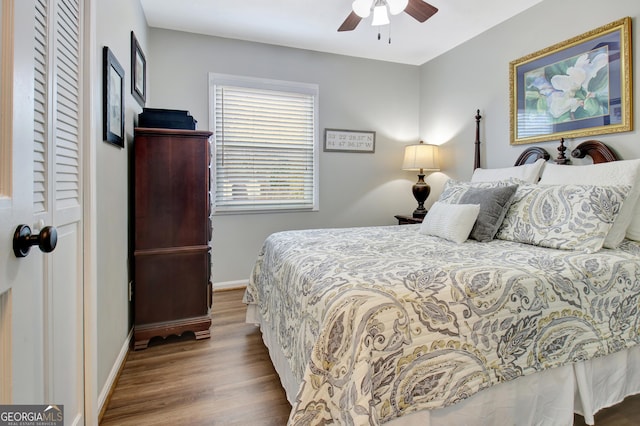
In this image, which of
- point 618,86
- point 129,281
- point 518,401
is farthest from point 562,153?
point 129,281

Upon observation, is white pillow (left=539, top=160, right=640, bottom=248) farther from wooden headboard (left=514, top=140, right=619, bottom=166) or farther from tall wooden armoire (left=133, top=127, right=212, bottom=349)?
tall wooden armoire (left=133, top=127, right=212, bottom=349)

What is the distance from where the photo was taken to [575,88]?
2.40 m

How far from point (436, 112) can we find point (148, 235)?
329cm

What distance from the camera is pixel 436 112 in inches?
151

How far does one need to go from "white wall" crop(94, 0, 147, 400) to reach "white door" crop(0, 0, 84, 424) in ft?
0.93

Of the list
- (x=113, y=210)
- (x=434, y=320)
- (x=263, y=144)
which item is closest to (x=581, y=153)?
(x=434, y=320)

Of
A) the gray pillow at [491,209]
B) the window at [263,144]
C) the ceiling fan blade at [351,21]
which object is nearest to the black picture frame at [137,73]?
the window at [263,144]

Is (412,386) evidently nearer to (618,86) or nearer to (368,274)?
(368,274)

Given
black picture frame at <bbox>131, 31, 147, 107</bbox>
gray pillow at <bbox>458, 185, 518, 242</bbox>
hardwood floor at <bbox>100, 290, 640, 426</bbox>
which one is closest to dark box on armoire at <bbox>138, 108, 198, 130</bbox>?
black picture frame at <bbox>131, 31, 147, 107</bbox>

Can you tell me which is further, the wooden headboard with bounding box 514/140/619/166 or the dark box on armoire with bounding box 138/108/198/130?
the dark box on armoire with bounding box 138/108/198/130

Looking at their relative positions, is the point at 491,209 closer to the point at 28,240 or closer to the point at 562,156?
the point at 562,156

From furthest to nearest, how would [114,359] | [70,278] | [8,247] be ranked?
[114,359] < [70,278] < [8,247]

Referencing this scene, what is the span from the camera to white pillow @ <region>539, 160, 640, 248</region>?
69.2 inches

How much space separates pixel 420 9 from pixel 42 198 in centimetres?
242
